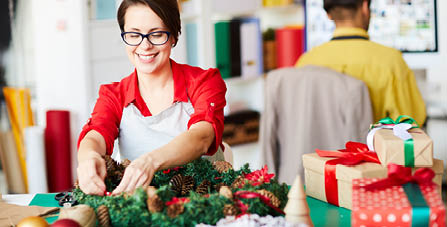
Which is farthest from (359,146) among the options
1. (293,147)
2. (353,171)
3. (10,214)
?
(293,147)

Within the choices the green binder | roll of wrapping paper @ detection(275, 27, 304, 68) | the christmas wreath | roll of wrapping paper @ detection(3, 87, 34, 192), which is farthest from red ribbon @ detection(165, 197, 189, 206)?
roll of wrapping paper @ detection(275, 27, 304, 68)

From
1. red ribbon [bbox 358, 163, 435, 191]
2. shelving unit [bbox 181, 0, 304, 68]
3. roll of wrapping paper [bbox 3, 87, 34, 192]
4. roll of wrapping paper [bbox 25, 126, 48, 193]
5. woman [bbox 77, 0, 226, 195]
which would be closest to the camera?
red ribbon [bbox 358, 163, 435, 191]

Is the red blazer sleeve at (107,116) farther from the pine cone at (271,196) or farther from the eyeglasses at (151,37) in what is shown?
the pine cone at (271,196)

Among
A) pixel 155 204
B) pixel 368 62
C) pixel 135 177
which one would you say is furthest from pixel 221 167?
pixel 368 62

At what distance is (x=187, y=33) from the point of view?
11.7ft

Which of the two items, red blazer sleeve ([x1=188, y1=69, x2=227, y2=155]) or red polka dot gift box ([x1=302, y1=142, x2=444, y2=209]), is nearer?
red polka dot gift box ([x1=302, y1=142, x2=444, y2=209])

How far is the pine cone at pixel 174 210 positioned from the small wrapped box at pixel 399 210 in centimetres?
31

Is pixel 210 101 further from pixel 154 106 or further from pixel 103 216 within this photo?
pixel 103 216

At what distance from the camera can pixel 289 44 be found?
3.90 meters

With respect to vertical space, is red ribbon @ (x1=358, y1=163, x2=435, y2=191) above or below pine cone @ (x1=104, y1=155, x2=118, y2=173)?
below

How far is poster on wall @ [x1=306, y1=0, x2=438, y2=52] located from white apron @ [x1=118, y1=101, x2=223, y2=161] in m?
1.70

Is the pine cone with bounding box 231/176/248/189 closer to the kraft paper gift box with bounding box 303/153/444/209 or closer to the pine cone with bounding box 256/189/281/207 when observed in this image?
the pine cone with bounding box 256/189/281/207

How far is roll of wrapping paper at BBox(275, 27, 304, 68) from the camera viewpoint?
3.86 m

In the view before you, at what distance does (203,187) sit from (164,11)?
0.46m
